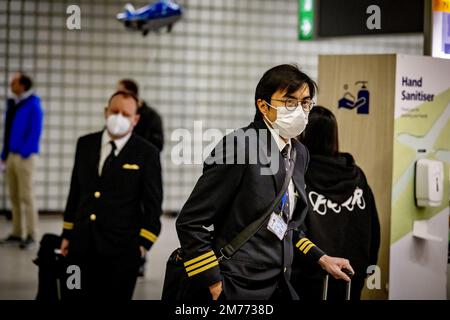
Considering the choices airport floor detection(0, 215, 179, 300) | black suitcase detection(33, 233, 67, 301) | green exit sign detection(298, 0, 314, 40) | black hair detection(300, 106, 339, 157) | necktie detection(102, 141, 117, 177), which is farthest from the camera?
airport floor detection(0, 215, 179, 300)

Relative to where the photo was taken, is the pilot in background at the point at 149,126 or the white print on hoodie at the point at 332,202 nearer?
the white print on hoodie at the point at 332,202

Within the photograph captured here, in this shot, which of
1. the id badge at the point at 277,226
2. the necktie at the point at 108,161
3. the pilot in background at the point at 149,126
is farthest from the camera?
the pilot in background at the point at 149,126

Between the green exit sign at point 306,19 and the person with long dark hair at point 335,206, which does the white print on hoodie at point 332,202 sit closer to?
the person with long dark hair at point 335,206

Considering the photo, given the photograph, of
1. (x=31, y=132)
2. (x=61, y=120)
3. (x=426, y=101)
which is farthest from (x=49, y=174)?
(x=426, y=101)

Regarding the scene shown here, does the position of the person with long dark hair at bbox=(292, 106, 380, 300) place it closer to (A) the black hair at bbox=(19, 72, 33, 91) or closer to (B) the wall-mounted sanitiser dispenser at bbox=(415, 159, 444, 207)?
(B) the wall-mounted sanitiser dispenser at bbox=(415, 159, 444, 207)

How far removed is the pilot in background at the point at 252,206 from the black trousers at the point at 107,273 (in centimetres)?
115

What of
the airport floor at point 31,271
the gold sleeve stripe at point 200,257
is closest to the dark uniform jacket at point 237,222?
the gold sleeve stripe at point 200,257

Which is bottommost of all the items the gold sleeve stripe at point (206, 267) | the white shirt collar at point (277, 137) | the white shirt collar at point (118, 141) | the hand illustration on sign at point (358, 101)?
the gold sleeve stripe at point (206, 267)

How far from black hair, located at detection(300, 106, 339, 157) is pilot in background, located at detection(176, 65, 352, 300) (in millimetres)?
581

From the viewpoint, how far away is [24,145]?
23.7 ft

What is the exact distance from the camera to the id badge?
9.05ft

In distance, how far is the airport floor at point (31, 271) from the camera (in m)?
5.34

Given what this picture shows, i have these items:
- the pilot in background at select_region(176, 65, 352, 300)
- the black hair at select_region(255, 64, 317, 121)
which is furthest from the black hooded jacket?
the black hair at select_region(255, 64, 317, 121)

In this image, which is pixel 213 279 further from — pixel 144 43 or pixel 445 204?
pixel 144 43
